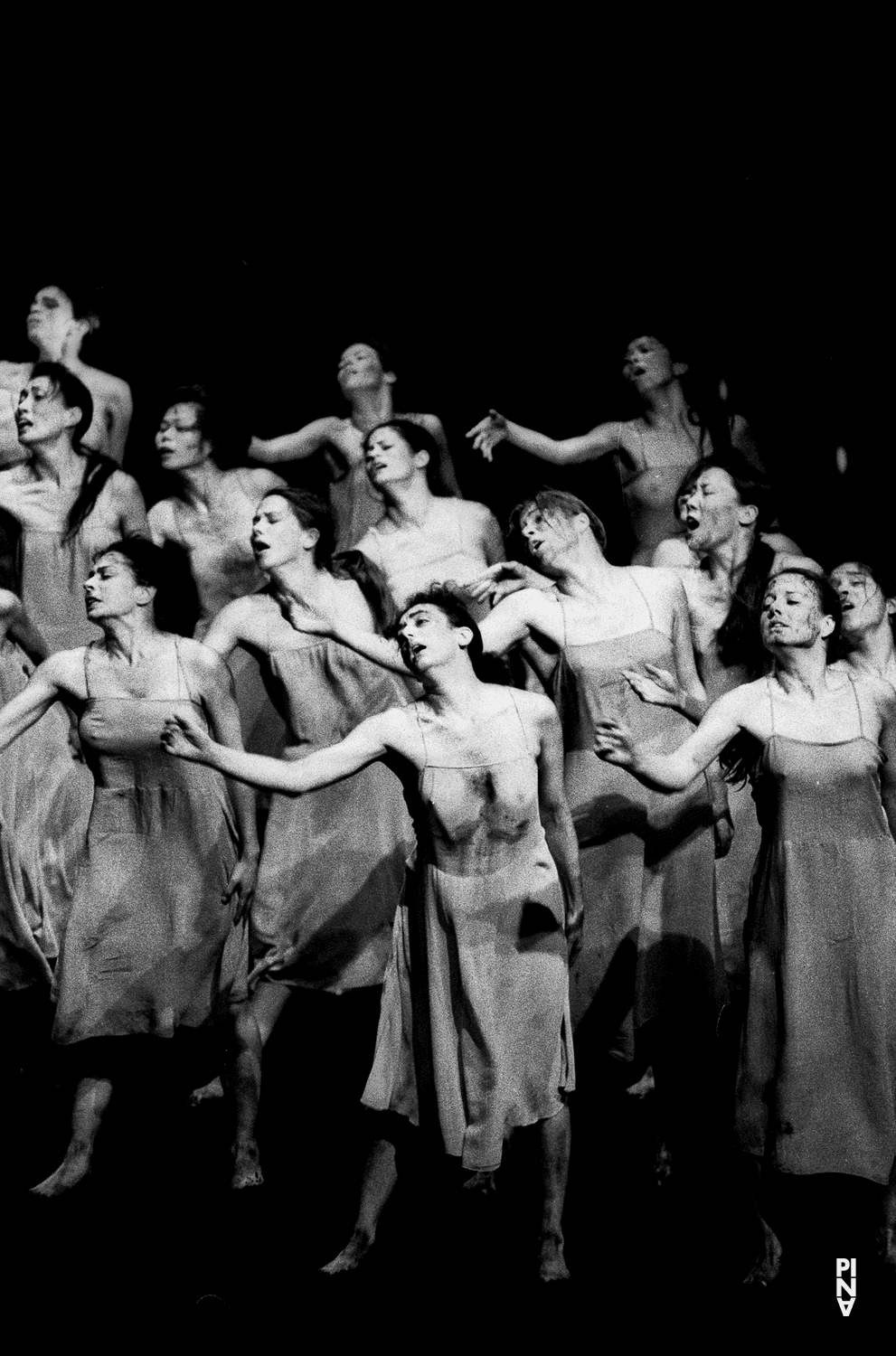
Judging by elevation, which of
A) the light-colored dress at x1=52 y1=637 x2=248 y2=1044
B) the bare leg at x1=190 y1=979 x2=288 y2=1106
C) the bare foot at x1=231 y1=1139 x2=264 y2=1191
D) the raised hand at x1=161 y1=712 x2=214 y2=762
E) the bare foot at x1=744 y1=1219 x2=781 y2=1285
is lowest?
the bare foot at x1=744 y1=1219 x2=781 y2=1285

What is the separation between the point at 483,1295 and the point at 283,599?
1976 millimetres

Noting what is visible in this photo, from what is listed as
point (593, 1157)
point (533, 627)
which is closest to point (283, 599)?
point (533, 627)

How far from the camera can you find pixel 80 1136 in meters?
5.42

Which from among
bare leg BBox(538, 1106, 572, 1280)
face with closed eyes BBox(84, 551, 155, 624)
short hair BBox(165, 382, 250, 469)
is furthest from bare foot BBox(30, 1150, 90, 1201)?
short hair BBox(165, 382, 250, 469)

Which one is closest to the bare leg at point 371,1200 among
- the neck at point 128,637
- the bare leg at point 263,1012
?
the bare leg at point 263,1012

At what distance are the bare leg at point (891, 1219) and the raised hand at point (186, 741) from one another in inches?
74.2

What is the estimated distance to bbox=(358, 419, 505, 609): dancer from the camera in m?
6.50

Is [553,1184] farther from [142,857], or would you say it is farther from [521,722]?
[142,857]

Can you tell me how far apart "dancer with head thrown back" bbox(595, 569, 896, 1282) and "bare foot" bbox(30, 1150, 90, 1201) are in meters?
1.63

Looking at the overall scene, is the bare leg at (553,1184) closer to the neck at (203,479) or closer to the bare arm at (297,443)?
the neck at (203,479)

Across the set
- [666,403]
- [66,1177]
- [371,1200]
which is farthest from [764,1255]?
[666,403]

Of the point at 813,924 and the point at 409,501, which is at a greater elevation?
the point at 409,501

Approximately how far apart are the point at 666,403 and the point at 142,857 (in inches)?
94.9

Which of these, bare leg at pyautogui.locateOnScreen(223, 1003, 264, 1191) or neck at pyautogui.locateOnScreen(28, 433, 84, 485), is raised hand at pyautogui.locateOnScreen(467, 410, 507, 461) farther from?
bare leg at pyautogui.locateOnScreen(223, 1003, 264, 1191)
